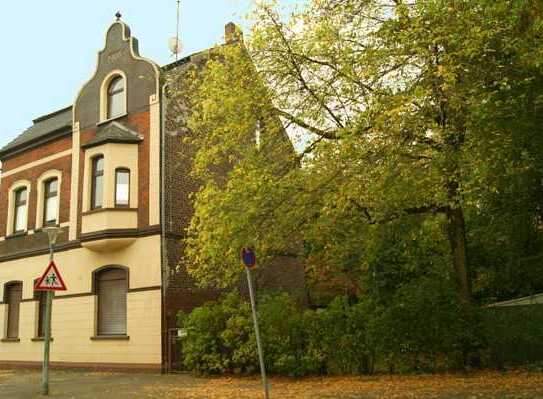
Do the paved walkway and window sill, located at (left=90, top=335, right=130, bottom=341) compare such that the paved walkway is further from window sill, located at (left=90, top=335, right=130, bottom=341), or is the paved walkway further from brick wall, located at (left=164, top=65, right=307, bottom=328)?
brick wall, located at (left=164, top=65, right=307, bottom=328)

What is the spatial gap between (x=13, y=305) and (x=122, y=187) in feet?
26.8

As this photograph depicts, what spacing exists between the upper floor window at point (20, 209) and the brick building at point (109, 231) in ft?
1.02

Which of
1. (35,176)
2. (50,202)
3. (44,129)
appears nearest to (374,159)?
(50,202)

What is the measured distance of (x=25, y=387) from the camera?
1541 cm

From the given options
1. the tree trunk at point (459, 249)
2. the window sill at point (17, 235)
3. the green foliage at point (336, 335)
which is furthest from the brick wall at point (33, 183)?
the tree trunk at point (459, 249)

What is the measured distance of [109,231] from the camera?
18438 millimetres

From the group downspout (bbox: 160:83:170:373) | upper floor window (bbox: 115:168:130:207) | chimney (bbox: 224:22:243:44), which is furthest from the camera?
upper floor window (bbox: 115:168:130:207)

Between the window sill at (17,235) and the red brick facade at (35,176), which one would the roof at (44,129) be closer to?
the red brick facade at (35,176)

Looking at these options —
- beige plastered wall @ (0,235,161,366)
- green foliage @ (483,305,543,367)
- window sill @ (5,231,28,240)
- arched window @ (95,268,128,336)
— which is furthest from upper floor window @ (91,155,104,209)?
green foliage @ (483,305,543,367)

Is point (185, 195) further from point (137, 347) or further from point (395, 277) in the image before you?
point (395, 277)

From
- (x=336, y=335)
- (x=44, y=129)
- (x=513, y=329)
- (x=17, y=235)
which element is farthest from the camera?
(x=44, y=129)

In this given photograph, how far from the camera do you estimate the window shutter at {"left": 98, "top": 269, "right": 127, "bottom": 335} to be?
18875 millimetres

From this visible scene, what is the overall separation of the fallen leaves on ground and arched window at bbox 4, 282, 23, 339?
11.3 meters

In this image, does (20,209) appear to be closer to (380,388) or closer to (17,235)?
(17,235)
